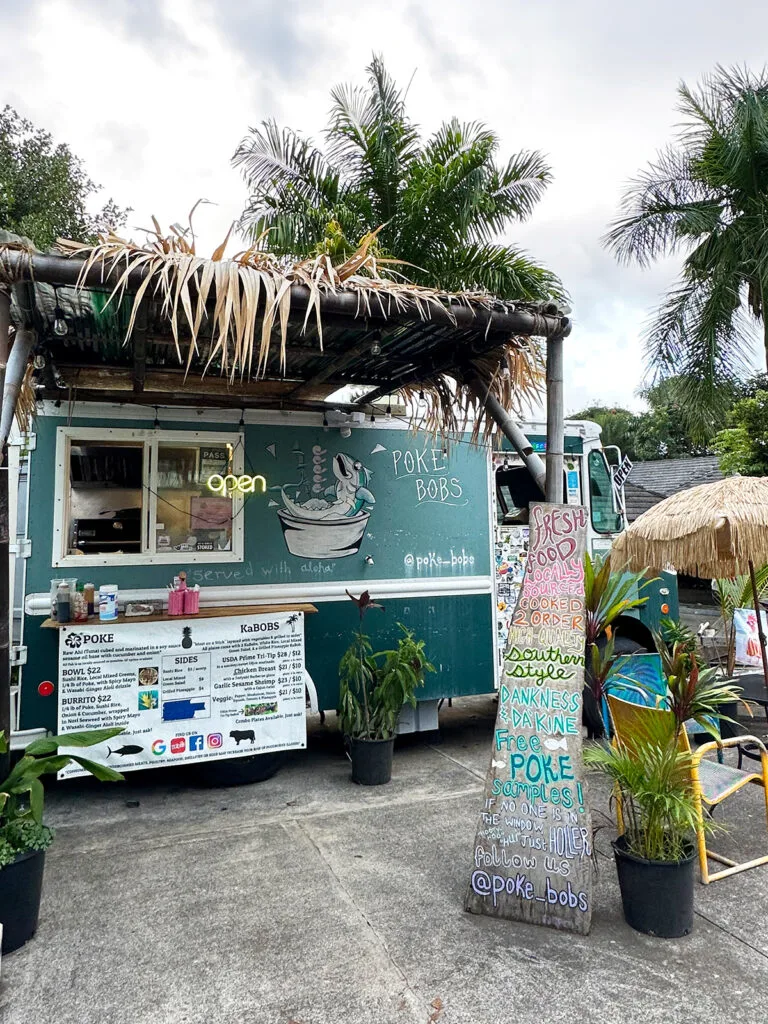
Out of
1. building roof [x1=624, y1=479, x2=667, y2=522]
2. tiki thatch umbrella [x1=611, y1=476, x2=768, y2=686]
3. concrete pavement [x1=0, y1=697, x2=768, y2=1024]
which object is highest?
building roof [x1=624, y1=479, x2=667, y2=522]

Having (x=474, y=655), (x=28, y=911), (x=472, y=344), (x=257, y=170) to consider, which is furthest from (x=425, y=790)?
(x=257, y=170)

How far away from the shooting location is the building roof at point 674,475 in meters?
17.9

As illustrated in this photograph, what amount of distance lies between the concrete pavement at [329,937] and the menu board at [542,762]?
156mm

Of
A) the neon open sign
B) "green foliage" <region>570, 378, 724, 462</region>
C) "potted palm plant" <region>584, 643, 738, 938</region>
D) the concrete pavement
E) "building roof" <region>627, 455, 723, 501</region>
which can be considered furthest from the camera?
"green foliage" <region>570, 378, 724, 462</region>

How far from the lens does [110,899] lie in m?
3.23

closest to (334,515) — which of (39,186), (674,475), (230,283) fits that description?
(230,283)

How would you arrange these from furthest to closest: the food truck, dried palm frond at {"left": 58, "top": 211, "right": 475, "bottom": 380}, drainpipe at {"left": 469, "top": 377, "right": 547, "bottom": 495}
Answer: the food truck
drainpipe at {"left": 469, "top": 377, "right": 547, "bottom": 495}
dried palm frond at {"left": 58, "top": 211, "right": 475, "bottom": 380}

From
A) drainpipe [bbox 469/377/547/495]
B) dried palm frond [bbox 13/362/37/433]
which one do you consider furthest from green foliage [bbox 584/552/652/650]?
dried palm frond [bbox 13/362/37/433]

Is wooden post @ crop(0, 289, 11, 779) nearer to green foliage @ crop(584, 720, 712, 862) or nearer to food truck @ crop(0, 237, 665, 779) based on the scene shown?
A: food truck @ crop(0, 237, 665, 779)

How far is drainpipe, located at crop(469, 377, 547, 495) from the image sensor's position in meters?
3.89

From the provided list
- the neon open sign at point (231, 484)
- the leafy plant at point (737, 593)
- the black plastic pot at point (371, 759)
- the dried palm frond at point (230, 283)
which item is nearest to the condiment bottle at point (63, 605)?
the neon open sign at point (231, 484)

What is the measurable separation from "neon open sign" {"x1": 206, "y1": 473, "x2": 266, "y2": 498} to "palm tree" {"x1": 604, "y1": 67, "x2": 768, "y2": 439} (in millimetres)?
10526

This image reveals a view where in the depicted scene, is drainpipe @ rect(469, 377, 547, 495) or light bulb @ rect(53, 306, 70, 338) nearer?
light bulb @ rect(53, 306, 70, 338)

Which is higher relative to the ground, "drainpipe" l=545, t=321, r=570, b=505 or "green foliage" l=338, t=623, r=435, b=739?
"drainpipe" l=545, t=321, r=570, b=505
